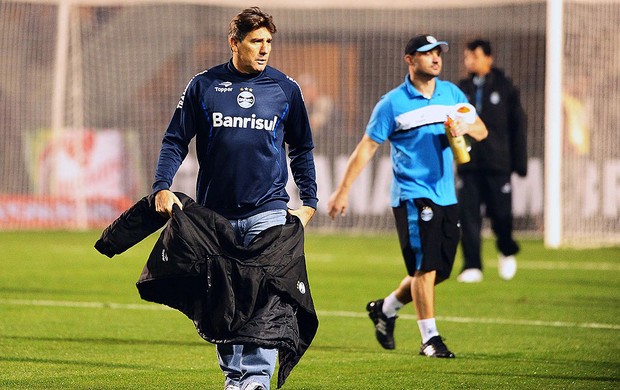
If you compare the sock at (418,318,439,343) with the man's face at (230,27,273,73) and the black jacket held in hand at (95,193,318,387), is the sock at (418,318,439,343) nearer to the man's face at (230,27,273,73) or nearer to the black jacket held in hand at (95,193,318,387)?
the black jacket held in hand at (95,193,318,387)

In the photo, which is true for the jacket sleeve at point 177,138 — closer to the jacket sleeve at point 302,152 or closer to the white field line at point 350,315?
the jacket sleeve at point 302,152

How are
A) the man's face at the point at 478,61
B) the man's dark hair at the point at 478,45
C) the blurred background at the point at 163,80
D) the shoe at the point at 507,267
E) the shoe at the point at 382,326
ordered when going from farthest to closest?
the blurred background at the point at 163,80 < the shoe at the point at 507,267 < the man's face at the point at 478,61 < the man's dark hair at the point at 478,45 < the shoe at the point at 382,326

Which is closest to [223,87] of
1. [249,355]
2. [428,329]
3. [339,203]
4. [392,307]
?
[249,355]

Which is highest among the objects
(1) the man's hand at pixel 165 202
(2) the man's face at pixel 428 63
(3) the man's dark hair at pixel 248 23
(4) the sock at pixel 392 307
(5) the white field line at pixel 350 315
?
(3) the man's dark hair at pixel 248 23

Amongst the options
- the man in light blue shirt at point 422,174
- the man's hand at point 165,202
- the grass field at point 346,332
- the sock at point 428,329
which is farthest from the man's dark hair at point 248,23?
the sock at point 428,329

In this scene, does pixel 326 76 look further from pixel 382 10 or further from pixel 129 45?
pixel 129 45

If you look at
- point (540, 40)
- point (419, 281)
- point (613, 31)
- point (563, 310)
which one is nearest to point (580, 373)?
point (419, 281)

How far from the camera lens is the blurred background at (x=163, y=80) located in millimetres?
24078

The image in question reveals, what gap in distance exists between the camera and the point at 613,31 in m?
21.0

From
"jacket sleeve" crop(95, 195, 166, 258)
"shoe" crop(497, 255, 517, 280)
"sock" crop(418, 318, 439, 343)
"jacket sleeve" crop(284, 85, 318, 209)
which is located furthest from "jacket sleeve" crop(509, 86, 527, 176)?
"jacket sleeve" crop(95, 195, 166, 258)

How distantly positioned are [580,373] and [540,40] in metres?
16.5

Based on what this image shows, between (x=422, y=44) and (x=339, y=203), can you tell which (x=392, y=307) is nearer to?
(x=339, y=203)

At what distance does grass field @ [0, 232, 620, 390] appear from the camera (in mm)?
8555

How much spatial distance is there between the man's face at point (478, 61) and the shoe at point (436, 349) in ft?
21.3
